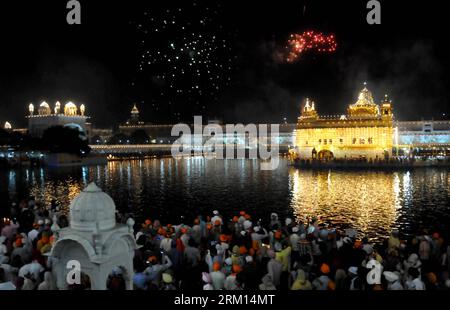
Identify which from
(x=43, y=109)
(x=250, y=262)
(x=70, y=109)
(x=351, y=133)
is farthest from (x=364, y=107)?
(x=43, y=109)

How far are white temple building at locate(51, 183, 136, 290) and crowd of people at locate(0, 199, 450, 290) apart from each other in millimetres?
254

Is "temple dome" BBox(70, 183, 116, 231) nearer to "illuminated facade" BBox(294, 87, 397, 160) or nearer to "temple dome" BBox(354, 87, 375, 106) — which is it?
"illuminated facade" BBox(294, 87, 397, 160)

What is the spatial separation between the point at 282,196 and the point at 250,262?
53.8ft

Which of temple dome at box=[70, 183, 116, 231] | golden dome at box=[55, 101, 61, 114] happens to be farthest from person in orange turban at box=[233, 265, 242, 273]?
golden dome at box=[55, 101, 61, 114]

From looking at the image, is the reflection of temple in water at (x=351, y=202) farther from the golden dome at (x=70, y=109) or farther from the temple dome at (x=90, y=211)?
the golden dome at (x=70, y=109)

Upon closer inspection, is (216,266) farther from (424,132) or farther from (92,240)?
(424,132)

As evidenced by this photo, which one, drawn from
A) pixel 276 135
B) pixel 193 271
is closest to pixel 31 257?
pixel 193 271

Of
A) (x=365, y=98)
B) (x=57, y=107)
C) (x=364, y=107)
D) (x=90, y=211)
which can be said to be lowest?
(x=90, y=211)

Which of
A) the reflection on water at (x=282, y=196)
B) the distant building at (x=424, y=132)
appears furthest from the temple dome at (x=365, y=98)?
the distant building at (x=424, y=132)

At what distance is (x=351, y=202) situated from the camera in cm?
2258

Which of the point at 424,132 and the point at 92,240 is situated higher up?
the point at 424,132

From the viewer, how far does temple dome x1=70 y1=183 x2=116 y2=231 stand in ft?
23.4

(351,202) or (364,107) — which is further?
(364,107)

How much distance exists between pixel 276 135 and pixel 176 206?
8705 centimetres
